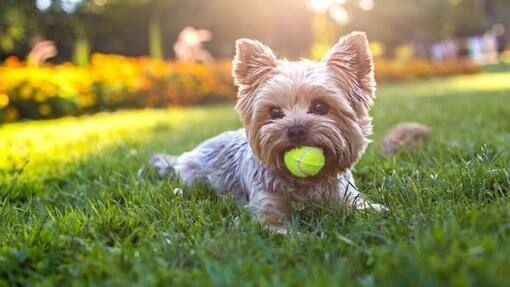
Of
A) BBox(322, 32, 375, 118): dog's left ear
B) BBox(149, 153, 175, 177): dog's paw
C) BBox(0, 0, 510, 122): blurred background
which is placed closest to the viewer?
BBox(322, 32, 375, 118): dog's left ear

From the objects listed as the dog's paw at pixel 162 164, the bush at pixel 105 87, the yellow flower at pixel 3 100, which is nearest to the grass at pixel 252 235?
the dog's paw at pixel 162 164

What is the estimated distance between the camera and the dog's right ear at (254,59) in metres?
3.99

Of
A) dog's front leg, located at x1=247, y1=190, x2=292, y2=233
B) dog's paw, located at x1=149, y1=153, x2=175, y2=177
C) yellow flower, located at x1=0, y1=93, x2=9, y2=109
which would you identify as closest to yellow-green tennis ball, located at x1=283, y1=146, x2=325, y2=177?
dog's front leg, located at x1=247, y1=190, x2=292, y2=233

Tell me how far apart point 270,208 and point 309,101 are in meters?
0.85

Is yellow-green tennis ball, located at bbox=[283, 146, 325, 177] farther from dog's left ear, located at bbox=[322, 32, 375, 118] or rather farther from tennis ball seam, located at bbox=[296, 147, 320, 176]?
dog's left ear, located at bbox=[322, 32, 375, 118]

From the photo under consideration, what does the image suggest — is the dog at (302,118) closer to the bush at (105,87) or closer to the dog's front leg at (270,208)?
the dog's front leg at (270,208)

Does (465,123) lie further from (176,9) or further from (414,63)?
(176,9)

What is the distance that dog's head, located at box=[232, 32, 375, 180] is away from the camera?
3602 mm

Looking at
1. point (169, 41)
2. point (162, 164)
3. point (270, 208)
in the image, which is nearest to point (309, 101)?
point (270, 208)

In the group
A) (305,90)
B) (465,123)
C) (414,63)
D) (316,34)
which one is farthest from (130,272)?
(316,34)

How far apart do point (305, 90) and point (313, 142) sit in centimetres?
42

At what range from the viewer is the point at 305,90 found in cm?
371

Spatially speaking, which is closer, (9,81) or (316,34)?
(9,81)

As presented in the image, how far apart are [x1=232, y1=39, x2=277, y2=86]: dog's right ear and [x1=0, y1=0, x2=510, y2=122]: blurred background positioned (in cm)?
962
